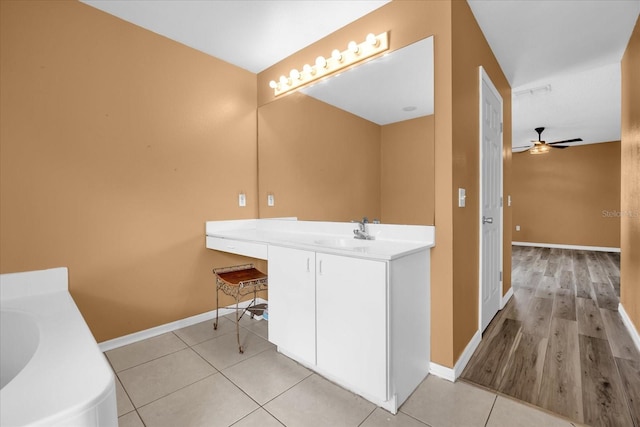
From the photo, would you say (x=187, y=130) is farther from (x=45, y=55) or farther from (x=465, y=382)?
(x=465, y=382)

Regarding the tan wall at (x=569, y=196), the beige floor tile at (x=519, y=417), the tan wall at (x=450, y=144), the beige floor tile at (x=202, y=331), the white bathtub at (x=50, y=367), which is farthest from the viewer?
the tan wall at (x=569, y=196)

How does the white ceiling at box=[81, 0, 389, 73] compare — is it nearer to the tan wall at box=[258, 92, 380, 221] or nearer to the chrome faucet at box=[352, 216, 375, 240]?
the tan wall at box=[258, 92, 380, 221]

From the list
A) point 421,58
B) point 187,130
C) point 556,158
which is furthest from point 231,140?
point 556,158

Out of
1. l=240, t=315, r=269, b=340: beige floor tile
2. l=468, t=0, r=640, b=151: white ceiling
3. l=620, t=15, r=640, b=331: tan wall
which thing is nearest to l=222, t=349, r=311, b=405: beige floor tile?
l=240, t=315, r=269, b=340: beige floor tile

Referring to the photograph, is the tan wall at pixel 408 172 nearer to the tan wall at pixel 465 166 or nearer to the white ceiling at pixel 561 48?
the tan wall at pixel 465 166

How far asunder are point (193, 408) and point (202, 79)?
7.70 feet

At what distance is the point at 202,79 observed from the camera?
2.46 metres

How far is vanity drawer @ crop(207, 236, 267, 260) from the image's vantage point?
200cm

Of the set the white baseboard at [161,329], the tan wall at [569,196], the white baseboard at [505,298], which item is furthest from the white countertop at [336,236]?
the tan wall at [569,196]

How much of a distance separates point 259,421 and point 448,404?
935 millimetres

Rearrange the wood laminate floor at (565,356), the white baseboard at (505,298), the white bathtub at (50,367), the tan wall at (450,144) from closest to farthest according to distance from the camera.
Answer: the white bathtub at (50,367) < the wood laminate floor at (565,356) < the tan wall at (450,144) < the white baseboard at (505,298)

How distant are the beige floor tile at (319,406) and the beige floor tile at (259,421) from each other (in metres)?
0.03

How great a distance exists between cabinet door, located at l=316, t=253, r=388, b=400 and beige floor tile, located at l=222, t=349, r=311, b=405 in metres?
0.22

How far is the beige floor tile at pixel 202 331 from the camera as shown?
7.14 ft
